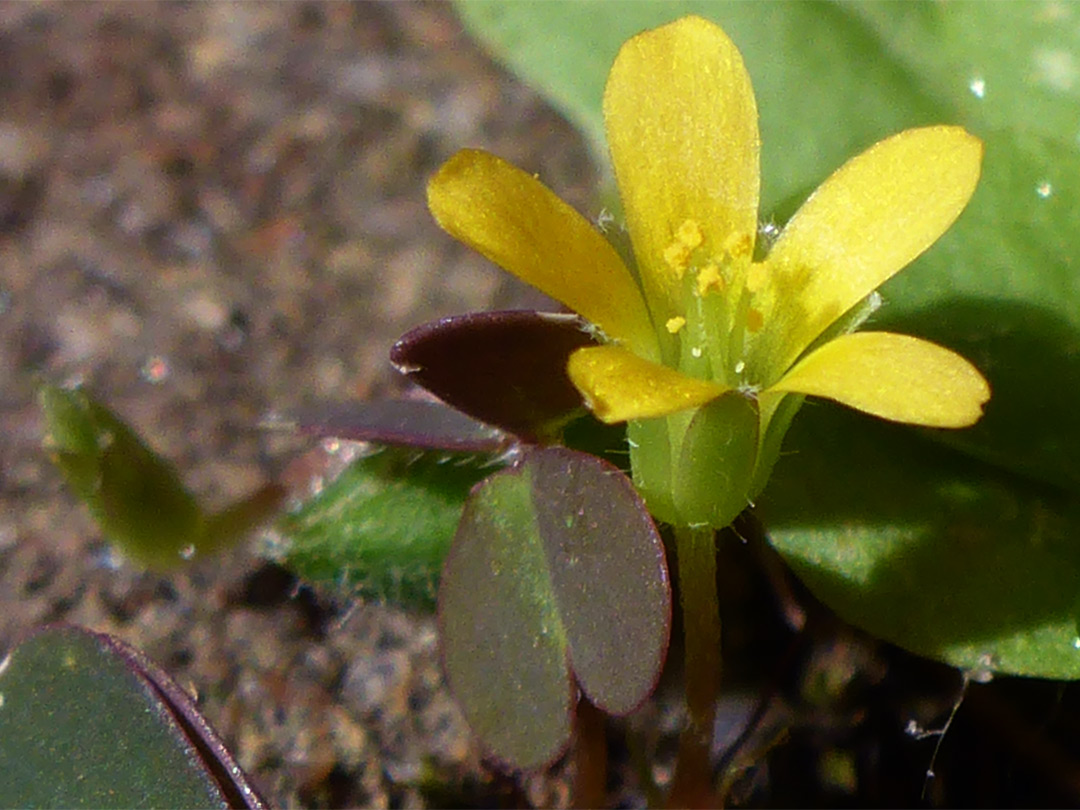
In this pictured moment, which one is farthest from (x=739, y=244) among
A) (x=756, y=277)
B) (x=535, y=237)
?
(x=535, y=237)

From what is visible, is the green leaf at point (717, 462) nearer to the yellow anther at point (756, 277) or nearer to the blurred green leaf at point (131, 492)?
the yellow anther at point (756, 277)

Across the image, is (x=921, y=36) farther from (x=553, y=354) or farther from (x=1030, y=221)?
(x=553, y=354)

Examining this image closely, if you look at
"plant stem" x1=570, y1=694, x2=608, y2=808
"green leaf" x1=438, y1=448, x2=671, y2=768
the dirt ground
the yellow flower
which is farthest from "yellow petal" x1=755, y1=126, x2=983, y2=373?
the dirt ground

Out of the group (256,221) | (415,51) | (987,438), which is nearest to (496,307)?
(256,221)

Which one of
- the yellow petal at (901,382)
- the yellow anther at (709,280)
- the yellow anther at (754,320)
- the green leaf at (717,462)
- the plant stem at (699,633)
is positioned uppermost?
the yellow petal at (901,382)

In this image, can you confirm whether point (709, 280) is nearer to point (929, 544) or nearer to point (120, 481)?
point (929, 544)

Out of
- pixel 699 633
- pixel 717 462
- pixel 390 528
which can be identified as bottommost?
pixel 390 528

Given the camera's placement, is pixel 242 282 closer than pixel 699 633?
No

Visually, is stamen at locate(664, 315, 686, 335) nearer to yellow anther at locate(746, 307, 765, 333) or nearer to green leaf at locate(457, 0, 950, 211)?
yellow anther at locate(746, 307, 765, 333)

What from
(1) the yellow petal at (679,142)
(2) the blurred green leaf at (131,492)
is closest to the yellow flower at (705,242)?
(1) the yellow petal at (679,142)
